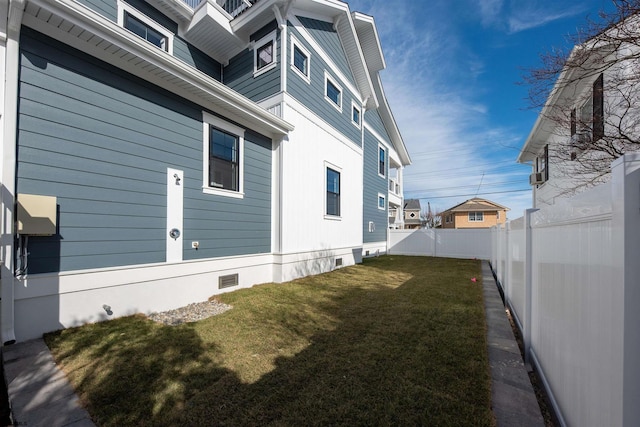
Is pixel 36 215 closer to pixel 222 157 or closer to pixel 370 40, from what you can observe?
pixel 222 157

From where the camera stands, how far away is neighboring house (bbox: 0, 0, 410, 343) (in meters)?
3.27

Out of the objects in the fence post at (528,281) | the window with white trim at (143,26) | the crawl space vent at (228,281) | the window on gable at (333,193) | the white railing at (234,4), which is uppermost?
the white railing at (234,4)

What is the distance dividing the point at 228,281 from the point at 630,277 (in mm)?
5760

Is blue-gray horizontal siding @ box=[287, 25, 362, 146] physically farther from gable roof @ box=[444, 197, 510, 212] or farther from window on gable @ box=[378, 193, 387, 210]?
gable roof @ box=[444, 197, 510, 212]

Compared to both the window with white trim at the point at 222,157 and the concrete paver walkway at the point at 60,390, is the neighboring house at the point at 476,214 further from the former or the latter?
the concrete paver walkway at the point at 60,390

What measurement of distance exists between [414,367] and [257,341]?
1860 millimetres

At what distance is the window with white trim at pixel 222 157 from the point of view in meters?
5.31

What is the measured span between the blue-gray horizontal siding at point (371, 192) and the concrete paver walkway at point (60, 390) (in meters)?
10.0

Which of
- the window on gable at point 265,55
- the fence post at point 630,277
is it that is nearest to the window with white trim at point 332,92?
the window on gable at point 265,55

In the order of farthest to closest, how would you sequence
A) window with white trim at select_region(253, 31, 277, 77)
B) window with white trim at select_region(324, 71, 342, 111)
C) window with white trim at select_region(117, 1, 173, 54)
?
window with white trim at select_region(324, 71, 342, 111), window with white trim at select_region(253, 31, 277, 77), window with white trim at select_region(117, 1, 173, 54)

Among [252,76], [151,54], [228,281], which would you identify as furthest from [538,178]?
[151,54]

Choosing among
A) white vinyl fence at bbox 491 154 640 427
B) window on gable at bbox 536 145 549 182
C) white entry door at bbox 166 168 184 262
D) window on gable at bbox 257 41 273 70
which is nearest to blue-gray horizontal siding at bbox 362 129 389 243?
window on gable at bbox 257 41 273 70

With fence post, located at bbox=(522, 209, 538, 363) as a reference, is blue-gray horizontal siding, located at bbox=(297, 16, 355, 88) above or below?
above

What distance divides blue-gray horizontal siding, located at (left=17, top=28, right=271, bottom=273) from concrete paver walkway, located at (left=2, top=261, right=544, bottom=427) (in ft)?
3.59
